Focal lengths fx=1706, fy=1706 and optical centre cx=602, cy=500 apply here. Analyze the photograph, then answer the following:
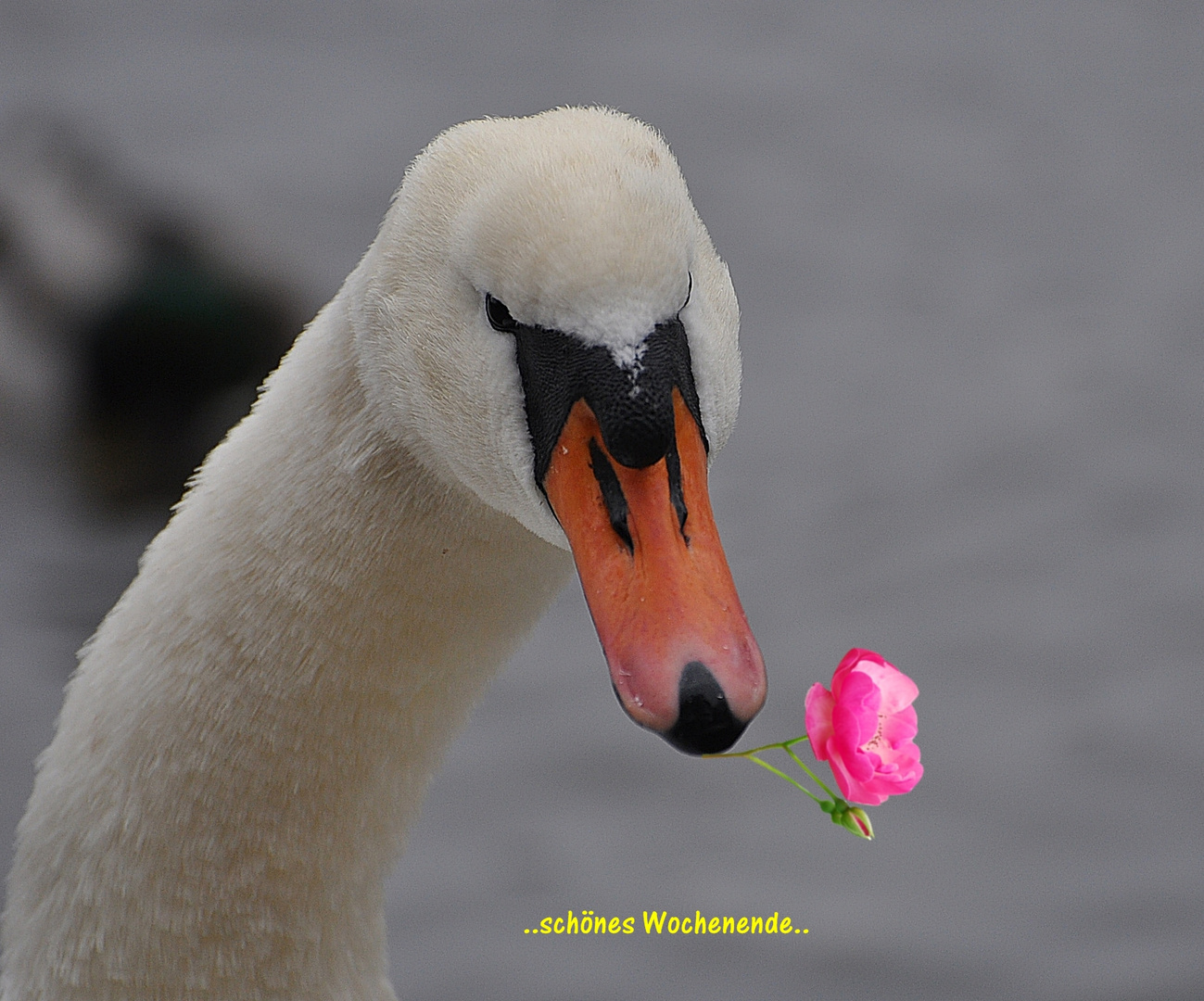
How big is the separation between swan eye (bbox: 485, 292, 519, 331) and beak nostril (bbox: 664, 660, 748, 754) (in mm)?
473

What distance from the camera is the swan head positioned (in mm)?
1884

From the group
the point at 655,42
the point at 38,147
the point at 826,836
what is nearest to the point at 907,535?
the point at 826,836

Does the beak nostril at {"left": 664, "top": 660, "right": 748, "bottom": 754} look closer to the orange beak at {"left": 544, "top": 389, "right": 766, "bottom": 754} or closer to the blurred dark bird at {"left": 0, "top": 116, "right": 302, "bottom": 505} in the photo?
the orange beak at {"left": 544, "top": 389, "right": 766, "bottom": 754}

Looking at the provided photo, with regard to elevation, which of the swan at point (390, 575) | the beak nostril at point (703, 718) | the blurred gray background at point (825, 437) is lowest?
the beak nostril at point (703, 718)

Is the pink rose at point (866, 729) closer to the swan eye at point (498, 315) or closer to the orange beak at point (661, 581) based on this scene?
the orange beak at point (661, 581)

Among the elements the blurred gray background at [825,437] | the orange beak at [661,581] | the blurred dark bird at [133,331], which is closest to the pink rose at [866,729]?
the orange beak at [661,581]

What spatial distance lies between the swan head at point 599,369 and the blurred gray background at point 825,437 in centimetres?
334

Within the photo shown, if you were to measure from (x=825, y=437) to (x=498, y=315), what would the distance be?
4620 millimetres

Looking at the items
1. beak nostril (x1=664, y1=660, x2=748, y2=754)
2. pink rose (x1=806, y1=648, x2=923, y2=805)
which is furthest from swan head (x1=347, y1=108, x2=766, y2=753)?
pink rose (x1=806, y1=648, x2=923, y2=805)

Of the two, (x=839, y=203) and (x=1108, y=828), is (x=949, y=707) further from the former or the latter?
(x=839, y=203)

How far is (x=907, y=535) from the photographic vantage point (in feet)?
20.4

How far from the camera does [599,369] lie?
6.29 feet

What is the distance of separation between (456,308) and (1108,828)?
4024 mm

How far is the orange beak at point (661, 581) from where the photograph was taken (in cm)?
182
